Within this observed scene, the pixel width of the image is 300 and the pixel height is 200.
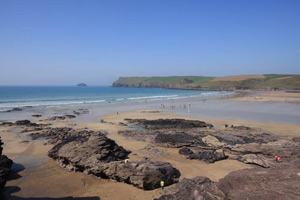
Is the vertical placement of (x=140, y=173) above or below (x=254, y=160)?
above

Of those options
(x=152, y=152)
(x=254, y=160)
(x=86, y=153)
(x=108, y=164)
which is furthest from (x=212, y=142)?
(x=86, y=153)

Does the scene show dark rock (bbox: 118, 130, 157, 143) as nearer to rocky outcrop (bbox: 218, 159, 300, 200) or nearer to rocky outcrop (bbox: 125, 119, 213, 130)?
rocky outcrop (bbox: 125, 119, 213, 130)

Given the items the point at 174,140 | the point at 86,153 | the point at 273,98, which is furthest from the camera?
the point at 273,98

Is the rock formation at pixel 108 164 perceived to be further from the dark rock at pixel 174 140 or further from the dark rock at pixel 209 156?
the dark rock at pixel 174 140

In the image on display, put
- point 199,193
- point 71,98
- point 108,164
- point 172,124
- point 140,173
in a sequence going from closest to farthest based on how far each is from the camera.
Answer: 1. point 199,193
2. point 140,173
3. point 108,164
4. point 172,124
5. point 71,98

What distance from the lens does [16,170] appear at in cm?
1183

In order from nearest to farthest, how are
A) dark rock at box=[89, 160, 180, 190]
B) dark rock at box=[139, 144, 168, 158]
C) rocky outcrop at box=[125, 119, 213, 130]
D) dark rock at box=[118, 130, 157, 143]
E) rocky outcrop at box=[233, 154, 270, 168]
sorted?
dark rock at box=[89, 160, 180, 190] → rocky outcrop at box=[233, 154, 270, 168] → dark rock at box=[139, 144, 168, 158] → dark rock at box=[118, 130, 157, 143] → rocky outcrop at box=[125, 119, 213, 130]

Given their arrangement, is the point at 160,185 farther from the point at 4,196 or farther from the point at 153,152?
the point at 4,196

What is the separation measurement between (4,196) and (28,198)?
114cm

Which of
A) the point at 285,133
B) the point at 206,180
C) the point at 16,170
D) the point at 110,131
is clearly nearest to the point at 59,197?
the point at 16,170

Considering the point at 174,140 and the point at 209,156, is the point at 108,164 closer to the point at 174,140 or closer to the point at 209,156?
the point at 209,156

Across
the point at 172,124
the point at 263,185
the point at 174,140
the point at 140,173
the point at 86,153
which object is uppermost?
the point at 263,185

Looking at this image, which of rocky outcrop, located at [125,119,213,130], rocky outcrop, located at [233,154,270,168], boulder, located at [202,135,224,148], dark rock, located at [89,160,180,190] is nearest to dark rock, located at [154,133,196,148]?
boulder, located at [202,135,224,148]

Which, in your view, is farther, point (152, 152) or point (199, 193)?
point (152, 152)
